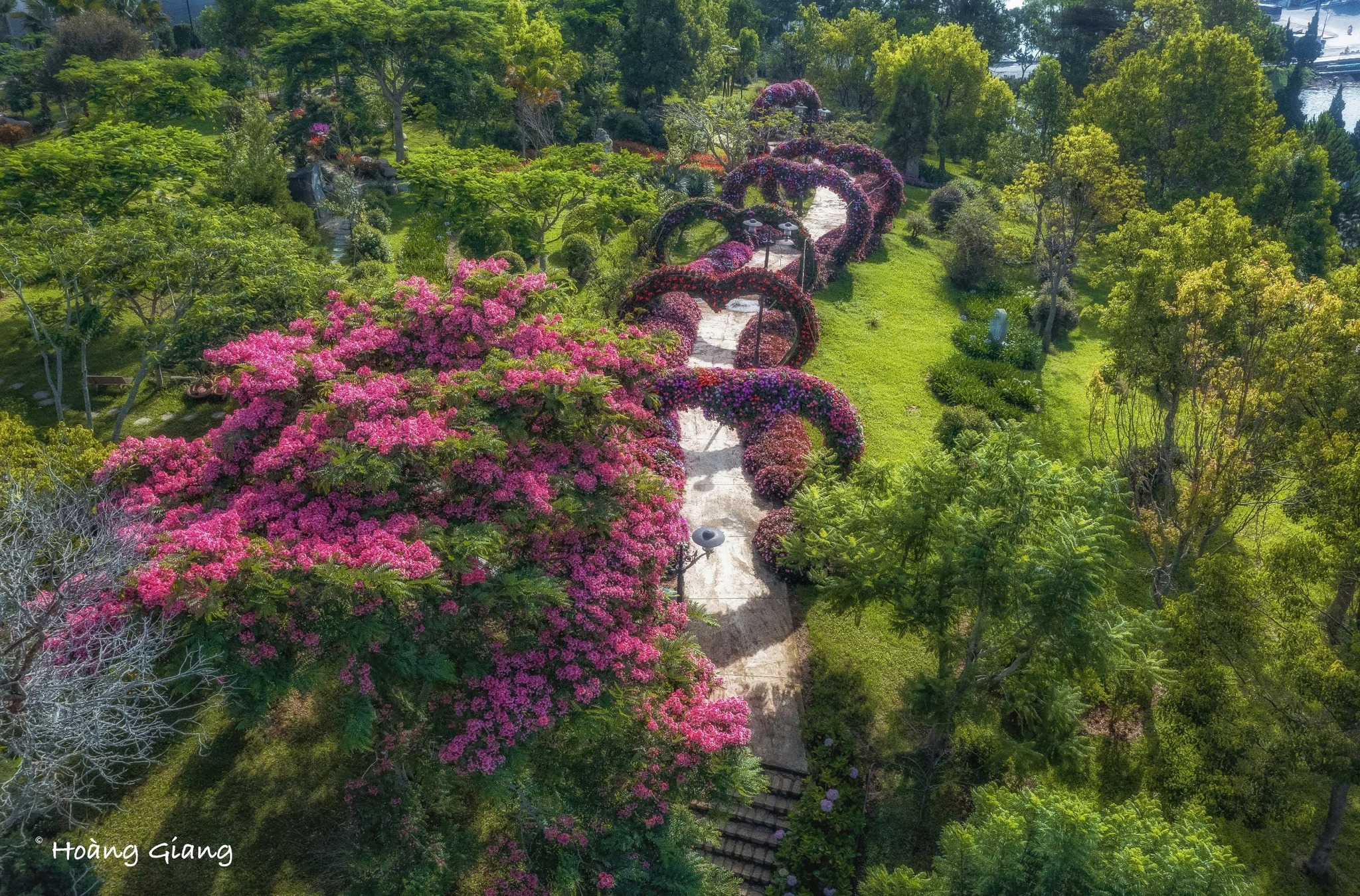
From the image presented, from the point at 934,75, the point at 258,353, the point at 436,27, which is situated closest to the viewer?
the point at 258,353

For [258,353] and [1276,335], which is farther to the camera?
[1276,335]

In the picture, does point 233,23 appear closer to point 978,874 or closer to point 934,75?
point 934,75

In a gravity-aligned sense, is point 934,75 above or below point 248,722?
above

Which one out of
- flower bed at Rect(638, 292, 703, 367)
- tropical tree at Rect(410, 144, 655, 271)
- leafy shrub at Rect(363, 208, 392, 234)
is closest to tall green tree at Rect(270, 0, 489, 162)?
leafy shrub at Rect(363, 208, 392, 234)

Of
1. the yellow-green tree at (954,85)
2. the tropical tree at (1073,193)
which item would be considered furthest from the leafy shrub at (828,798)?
the yellow-green tree at (954,85)

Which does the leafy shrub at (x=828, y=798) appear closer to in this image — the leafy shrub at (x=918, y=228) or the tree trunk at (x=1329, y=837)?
the tree trunk at (x=1329, y=837)

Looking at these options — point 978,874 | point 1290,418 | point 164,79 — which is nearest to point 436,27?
point 164,79

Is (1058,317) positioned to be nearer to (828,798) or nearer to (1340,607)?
(1340,607)
